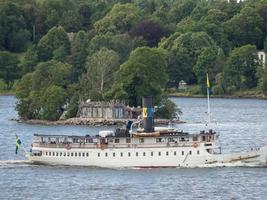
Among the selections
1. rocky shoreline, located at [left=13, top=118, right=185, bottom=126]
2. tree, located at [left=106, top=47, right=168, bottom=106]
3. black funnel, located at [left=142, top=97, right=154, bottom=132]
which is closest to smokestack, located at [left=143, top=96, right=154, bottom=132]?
black funnel, located at [left=142, top=97, right=154, bottom=132]

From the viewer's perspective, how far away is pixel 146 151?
97312 millimetres

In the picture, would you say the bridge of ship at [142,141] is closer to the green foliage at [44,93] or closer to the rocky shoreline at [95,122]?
the rocky shoreline at [95,122]

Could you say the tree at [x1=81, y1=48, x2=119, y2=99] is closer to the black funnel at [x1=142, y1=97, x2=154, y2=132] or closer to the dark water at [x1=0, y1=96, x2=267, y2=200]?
the dark water at [x1=0, y1=96, x2=267, y2=200]

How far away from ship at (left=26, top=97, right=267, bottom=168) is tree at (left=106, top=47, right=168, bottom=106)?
54910mm

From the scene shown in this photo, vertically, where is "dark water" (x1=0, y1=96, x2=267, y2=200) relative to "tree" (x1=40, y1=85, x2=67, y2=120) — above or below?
below

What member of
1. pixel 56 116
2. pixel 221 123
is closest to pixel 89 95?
pixel 56 116

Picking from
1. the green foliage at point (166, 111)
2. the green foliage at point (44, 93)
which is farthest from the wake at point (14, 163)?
the green foliage at point (44, 93)

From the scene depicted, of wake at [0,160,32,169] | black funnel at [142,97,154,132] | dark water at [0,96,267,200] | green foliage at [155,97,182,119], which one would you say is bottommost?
dark water at [0,96,267,200]

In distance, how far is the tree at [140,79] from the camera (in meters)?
155

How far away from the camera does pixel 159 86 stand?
156375mm

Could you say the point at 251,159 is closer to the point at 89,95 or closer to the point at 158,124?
the point at 158,124

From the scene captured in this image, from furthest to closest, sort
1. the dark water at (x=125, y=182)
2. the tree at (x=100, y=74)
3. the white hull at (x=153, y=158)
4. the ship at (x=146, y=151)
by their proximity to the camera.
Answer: the tree at (x=100, y=74) → the white hull at (x=153, y=158) → the ship at (x=146, y=151) → the dark water at (x=125, y=182)

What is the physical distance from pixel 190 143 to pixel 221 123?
182 feet

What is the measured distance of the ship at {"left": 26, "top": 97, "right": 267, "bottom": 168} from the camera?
318 feet
